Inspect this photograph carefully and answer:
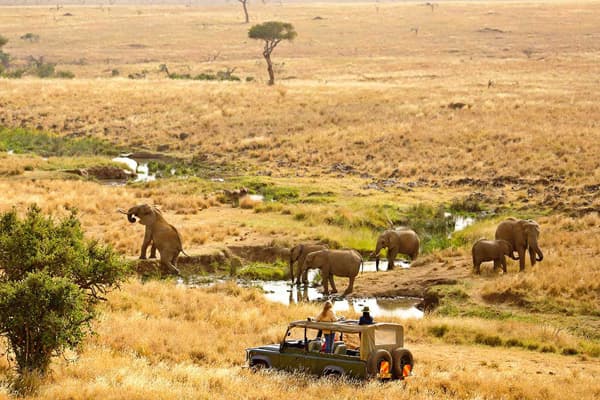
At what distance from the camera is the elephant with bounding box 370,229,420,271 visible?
28516 mm

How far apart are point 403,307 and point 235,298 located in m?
4.38

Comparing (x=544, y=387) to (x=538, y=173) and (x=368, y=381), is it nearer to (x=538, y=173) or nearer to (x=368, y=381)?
(x=368, y=381)

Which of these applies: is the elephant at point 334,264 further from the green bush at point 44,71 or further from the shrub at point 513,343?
the green bush at point 44,71

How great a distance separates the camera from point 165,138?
58875 mm

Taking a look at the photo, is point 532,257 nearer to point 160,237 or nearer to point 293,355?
point 160,237

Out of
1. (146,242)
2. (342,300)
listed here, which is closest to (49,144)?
(146,242)

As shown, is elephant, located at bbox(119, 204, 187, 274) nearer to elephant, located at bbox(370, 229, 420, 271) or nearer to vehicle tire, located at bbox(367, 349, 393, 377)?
elephant, located at bbox(370, 229, 420, 271)

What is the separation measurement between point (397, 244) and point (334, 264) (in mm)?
3661

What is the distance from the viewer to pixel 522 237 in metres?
25.8

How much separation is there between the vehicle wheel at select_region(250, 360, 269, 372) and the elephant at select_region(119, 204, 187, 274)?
33.8ft

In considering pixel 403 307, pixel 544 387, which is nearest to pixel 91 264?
pixel 544 387

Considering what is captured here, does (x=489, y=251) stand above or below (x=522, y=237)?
below

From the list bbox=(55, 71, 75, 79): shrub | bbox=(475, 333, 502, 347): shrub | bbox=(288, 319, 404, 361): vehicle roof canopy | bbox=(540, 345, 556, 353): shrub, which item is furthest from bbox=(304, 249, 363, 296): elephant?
bbox=(55, 71, 75, 79): shrub

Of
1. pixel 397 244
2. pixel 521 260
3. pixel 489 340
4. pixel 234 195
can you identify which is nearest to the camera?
pixel 489 340
